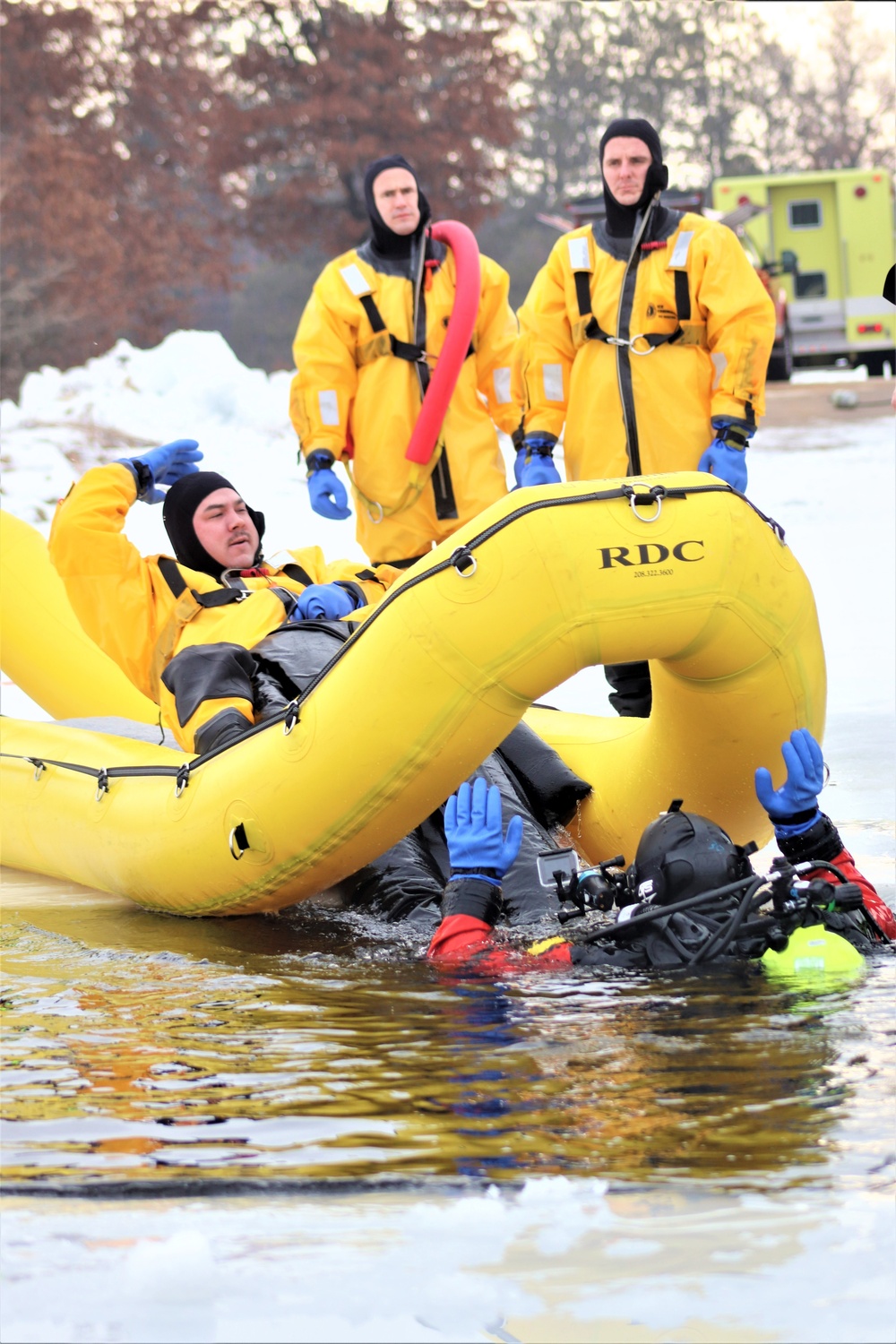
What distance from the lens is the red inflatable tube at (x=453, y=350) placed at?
4.89 meters

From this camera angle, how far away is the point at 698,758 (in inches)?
144

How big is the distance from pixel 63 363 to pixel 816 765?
18.2 metres

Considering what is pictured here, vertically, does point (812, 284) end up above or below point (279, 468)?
above

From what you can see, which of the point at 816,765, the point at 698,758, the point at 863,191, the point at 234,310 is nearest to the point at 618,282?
the point at 698,758

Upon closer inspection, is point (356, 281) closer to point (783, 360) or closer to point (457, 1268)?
point (457, 1268)

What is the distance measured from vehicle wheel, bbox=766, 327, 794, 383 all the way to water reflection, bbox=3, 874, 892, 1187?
1550 cm

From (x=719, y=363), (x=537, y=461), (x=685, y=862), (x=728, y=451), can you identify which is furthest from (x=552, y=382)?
(x=685, y=862)

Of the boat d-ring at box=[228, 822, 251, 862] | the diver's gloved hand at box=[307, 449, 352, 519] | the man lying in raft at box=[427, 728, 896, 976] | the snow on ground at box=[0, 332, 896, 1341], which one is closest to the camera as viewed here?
the snow on ground at box=[0, 332, 896, 1341]

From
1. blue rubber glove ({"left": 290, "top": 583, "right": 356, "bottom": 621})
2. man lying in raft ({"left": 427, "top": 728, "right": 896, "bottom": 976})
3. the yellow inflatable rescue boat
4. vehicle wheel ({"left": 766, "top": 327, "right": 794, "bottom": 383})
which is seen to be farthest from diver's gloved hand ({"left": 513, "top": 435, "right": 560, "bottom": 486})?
vehicle wheel ({"left": 766, "top": 327, "right": 794, "bottom": 383})

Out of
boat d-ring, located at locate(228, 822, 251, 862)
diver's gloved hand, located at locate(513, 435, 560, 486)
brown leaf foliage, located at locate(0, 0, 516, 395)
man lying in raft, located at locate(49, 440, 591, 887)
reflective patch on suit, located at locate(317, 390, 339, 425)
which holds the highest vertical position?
brown leaf foliage, located at locate(0, 0, 516, 395)

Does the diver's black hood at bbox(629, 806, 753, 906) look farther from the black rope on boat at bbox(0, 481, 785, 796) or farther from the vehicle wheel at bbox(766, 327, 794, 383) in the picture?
the vehicle wheel at bbox(766, 327, 794, 383)

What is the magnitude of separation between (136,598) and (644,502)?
164cm

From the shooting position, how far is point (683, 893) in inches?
116

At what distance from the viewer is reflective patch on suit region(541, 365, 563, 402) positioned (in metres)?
4.80
